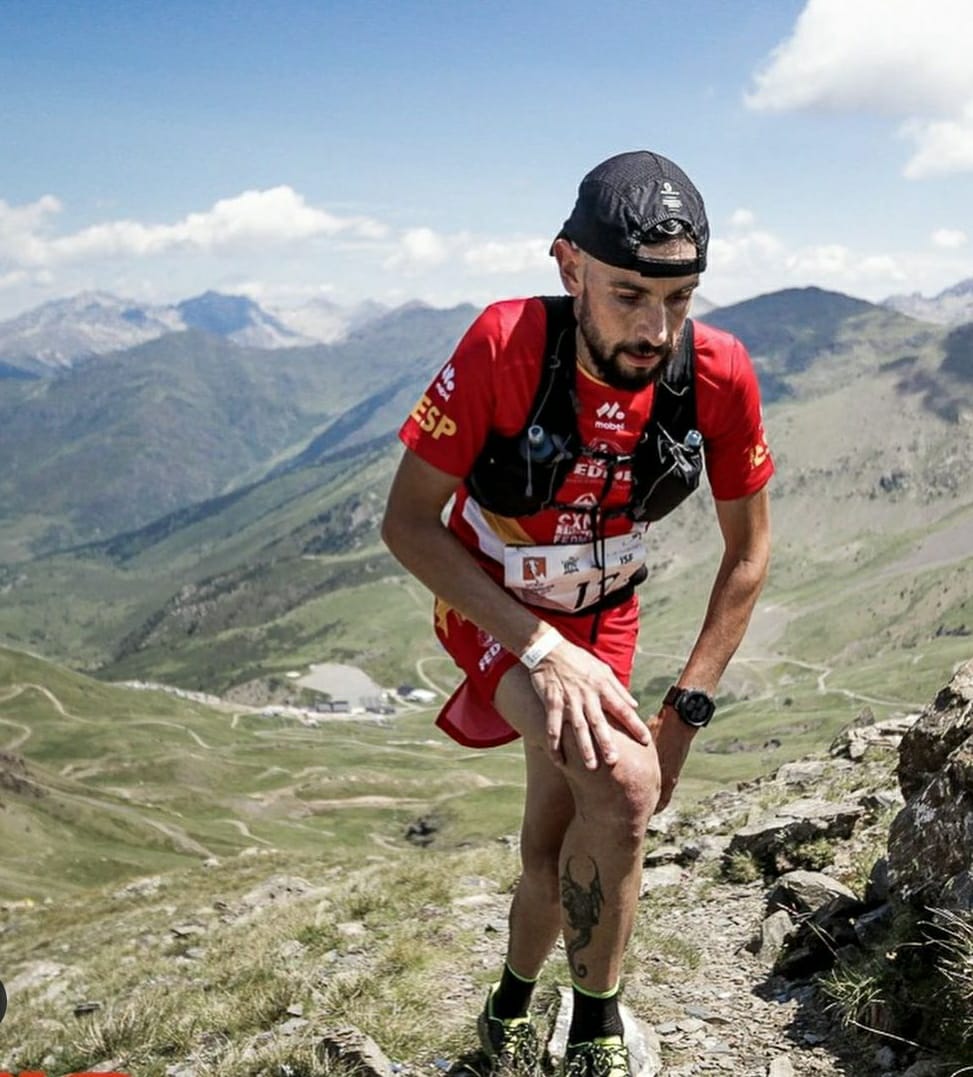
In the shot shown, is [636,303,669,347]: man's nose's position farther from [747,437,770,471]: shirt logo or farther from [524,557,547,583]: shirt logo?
[524,557,547,583]: shirt logo

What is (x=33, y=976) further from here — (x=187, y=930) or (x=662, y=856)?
(x=662, y=856)

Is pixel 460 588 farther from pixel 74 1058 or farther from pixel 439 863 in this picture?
pixel 439 863

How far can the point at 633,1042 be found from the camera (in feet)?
23.2

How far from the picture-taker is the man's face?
5676 mm

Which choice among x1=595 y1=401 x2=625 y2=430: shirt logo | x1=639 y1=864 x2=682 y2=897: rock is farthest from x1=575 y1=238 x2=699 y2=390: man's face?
x1=639 y1=864 x2=682 y2=897: rock

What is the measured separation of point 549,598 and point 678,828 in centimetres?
1160

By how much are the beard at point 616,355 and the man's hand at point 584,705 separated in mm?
1648

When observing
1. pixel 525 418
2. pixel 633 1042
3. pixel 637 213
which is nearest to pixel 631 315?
pixel 637 213

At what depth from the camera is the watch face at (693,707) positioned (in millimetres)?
6551

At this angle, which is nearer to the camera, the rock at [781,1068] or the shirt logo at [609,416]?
the shirt logo at [609,416]

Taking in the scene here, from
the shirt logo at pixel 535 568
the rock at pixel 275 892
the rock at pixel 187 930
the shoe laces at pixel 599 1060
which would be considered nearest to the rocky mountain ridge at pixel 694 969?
the shoe laces at pixel 599 1060

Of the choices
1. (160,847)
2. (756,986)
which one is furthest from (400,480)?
(160,847)

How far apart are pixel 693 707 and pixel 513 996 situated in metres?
2.62

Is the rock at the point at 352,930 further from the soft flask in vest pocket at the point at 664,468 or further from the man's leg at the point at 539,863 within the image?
the soft flask in vest pocket at the point at 664,468
